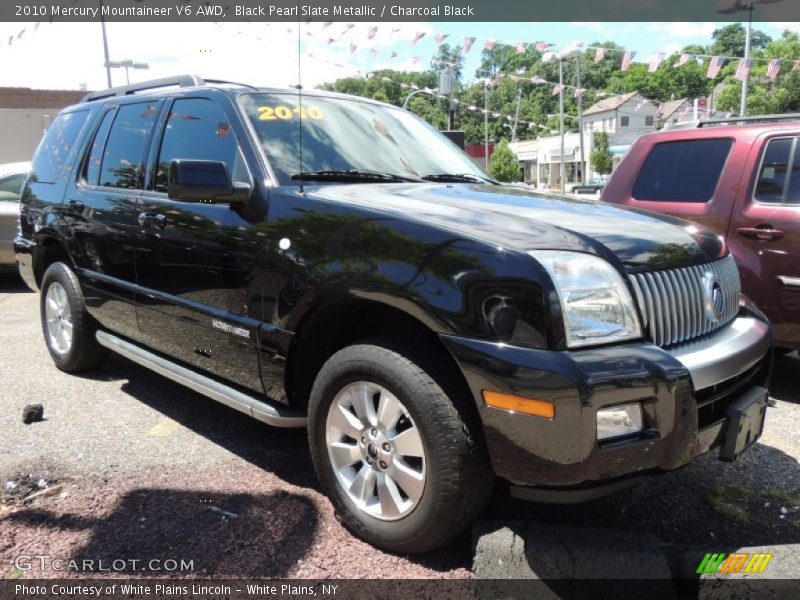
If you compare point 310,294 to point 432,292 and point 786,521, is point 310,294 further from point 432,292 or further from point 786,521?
point 786,521

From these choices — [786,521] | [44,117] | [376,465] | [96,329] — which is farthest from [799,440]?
[44,117]

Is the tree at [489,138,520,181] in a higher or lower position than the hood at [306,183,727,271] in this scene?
higher

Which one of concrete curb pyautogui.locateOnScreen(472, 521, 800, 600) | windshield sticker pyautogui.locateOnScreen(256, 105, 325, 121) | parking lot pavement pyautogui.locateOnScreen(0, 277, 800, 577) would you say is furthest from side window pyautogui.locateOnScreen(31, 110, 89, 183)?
concrete curb pyautogui.locateOnScreen(472, 521, 800, 600)

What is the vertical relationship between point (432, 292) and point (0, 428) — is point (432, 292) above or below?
above

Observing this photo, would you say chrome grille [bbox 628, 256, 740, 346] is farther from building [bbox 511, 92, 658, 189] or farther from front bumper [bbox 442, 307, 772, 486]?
building [bbox 511, 92, 658, 189]

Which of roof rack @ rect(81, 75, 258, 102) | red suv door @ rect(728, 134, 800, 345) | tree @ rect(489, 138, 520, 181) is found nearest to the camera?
roof rack @ rect(81, 75, 258, 102)

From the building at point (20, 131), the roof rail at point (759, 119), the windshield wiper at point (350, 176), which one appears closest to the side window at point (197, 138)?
the windshield wiper at point (350, 176)

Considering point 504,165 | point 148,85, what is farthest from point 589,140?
point 148,85

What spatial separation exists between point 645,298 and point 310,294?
4.23 feet

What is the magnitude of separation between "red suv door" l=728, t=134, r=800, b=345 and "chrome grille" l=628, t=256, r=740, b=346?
173cm

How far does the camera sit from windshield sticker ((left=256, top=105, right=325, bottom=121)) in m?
3.24

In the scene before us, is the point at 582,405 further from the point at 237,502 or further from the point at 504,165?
the point at 504,165

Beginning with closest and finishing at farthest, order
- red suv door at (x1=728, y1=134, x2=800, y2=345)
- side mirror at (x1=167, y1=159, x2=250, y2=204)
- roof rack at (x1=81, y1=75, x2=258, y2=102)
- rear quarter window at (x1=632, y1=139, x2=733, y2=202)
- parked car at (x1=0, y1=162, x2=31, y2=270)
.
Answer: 1. side mirror at (x1=167, y1=159, x2=250, y2=204)
2. roof rack at (x1=81, y1=75, x2=258, y2=102)
3. red suv door at (x1=728, y1=134, x2=800, y2=345)
4. rear quarter window at (x1=632, y1=139, x2=733, y2=202)
5. parked car at (x1=0, y1=162, x2=31, y2=270)
